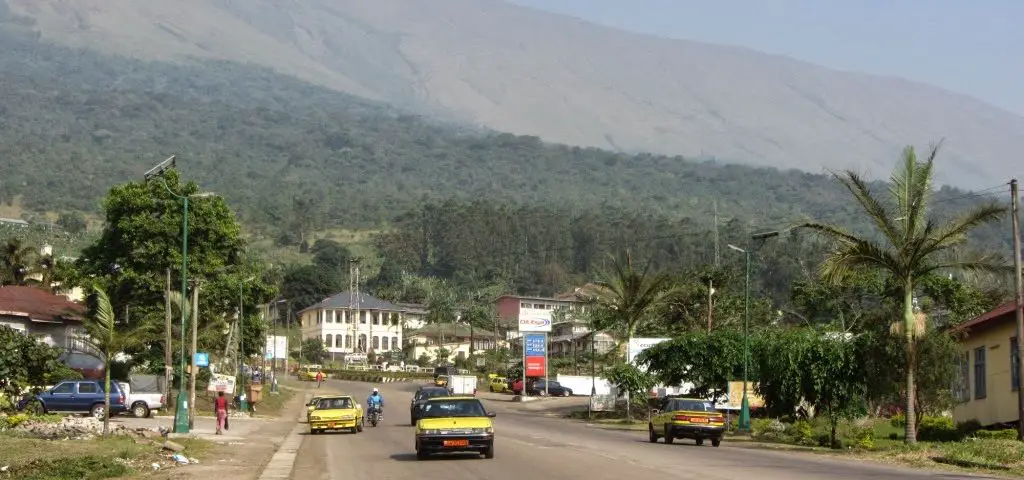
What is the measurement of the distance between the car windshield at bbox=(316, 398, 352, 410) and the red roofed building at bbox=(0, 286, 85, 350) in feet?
79.0

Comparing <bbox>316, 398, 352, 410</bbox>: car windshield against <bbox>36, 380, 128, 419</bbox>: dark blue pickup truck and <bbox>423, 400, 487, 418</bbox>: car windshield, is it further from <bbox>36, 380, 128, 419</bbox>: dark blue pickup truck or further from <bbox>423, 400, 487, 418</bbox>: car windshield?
<bbox>423, 400, 487, 418</bbox>: car windshield

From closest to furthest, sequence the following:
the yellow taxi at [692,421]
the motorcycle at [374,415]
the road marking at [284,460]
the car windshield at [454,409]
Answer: the road marking at [284,460] < the car windshield at [454,409] < the yellow taxi at [692,421] < the motorcycle at [374,415]

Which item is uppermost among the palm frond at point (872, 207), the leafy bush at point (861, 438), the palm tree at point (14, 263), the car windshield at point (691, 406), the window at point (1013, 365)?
the palm tree at point (14, 263)

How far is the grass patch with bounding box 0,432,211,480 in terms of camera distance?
80.5 ft

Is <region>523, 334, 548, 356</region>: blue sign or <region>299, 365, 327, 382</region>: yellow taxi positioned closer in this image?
<region>523, 334, 548, 356</region>: blue sign

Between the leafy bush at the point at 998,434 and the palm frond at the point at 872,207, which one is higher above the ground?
the palm frond at the point at 872,207

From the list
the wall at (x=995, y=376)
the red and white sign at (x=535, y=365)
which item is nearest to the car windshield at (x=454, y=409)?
the wall at (x=995, y=376)

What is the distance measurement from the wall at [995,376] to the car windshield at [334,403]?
69.2 feet

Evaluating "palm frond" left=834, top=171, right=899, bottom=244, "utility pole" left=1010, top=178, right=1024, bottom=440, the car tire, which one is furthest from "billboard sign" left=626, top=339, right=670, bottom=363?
"palm frond" left=834, top=171, right=899, bottom=244

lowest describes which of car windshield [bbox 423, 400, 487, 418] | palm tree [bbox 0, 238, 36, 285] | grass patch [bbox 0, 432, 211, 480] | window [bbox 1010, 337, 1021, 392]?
grass patch [bbox 0, 432, 211, 480]

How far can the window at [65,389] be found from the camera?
48.8 m

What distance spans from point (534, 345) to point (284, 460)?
171 feet

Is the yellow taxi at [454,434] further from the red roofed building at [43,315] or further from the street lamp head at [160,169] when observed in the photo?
the red roofed building at [43,315]

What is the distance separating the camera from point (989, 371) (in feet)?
135
